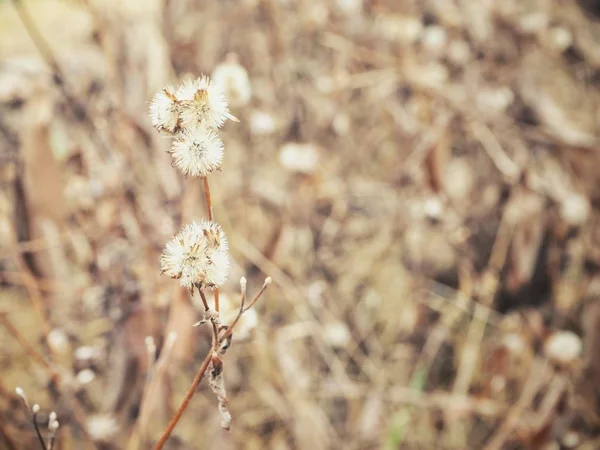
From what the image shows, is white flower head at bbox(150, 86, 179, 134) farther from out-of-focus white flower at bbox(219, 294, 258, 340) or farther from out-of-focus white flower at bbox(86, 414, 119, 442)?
out-of-focus white flower at bbox(86, 414, 119, 442)

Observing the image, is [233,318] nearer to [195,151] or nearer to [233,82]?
[195,151]

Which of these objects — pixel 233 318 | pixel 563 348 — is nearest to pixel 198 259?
pixel 233 318

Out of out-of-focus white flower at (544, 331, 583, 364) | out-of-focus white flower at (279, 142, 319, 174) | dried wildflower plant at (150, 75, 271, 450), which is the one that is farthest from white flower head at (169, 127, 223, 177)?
out-of-focus white flower at (544, 331, 583, 364)

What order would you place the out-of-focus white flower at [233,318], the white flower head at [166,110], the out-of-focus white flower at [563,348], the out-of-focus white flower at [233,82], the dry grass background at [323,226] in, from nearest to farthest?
the white flower head at [166,110]
the out-of-focus white flower at [233,318]
the out-of-focus white flower at [233,82]
the dry grass background at [323,226]
the out-of-focus white flower at [563,348]

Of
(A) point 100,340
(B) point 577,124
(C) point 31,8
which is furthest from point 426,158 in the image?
(C) point 31,8

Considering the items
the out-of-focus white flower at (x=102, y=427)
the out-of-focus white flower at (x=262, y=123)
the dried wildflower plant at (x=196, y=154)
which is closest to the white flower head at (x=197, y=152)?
the dried wildflower plant at (x=196, y=154)

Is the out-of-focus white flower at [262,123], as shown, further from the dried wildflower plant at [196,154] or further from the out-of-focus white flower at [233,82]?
the dried wildflower plant at [196,154]
